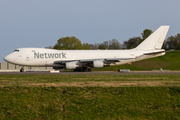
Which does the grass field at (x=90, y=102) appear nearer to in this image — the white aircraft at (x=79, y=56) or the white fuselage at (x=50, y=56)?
the white aircraft at (x=79, y=56)

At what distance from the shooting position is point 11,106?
9.59m

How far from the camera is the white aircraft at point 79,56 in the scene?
102ft

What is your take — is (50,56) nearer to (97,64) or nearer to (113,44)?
(97,64)

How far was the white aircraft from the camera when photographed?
3119 cm

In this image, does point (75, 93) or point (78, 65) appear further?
point (78, 65)

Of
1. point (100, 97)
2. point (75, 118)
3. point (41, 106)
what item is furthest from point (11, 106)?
point (100, 97)

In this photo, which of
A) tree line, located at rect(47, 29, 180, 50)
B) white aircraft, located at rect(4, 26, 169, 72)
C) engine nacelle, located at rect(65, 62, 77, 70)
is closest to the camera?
engine nacelle, located at rect(65, 62, 77, 70)

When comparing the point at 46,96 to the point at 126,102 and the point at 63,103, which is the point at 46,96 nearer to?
the point at 63,103

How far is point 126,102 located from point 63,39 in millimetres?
63636

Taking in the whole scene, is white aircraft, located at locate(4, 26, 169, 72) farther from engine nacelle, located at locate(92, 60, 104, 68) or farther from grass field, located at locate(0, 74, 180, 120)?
grass field, located at locate(0, 74, 180, 120)

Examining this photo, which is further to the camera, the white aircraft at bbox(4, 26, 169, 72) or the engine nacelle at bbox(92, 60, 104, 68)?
the white aircraft at bbox(4, 26, 169, 72)

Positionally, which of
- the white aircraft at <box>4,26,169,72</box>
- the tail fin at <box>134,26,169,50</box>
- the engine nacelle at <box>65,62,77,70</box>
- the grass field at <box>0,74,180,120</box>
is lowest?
the grass field at <box>0,74,180,120</box>

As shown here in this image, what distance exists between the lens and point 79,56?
32906 millimetres

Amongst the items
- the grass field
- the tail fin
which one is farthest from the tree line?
the grass field
